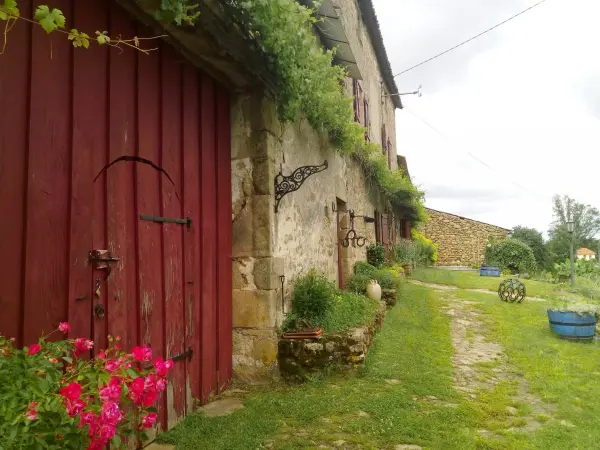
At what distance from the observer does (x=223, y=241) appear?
3.78 metres

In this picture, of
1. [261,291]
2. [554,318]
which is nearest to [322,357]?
[261,291]

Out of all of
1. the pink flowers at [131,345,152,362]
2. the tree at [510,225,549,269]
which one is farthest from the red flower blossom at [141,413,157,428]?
the tree at [510,225,549,269]

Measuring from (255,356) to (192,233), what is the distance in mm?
1306

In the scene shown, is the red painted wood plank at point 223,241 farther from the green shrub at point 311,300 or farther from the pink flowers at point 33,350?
A: the pink flowers at point 33,350

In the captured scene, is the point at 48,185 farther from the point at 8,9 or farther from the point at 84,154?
the point at 8,9

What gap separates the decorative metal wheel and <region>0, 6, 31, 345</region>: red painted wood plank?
958 cm

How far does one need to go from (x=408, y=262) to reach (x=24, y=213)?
13.4 metres

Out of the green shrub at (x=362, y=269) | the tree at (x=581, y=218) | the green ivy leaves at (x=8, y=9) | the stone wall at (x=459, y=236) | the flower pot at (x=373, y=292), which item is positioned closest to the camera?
the green ivy leaves at (x=8, y=9)

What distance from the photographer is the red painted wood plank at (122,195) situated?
2.50m

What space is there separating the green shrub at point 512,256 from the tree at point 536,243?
2.73 meters

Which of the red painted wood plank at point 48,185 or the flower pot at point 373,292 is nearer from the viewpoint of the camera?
the red painted wood plank at point 48,185

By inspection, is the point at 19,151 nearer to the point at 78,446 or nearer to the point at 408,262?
the point at 78,446

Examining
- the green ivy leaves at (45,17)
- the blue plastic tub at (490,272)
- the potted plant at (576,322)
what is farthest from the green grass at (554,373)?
the blue plastic tub at (490,272)

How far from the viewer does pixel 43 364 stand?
1.39m
